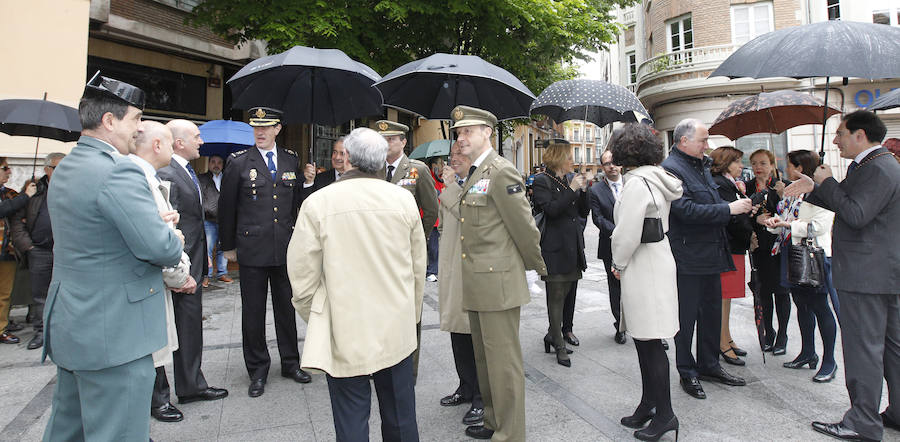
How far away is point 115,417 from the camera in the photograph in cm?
220

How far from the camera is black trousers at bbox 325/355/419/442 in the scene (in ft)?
8.23

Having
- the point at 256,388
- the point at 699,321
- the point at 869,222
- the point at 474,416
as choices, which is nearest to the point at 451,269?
the point at 474,416

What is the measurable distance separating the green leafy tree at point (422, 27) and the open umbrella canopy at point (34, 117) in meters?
3.79

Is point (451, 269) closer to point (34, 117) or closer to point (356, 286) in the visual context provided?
point (356, 286)

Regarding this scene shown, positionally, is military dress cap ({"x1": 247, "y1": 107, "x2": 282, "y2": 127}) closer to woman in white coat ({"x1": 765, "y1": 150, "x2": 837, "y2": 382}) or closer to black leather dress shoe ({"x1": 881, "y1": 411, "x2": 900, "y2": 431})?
woman in white coat ({"x1": 765, "y1": 150, "x2": 837, "y2": 382})

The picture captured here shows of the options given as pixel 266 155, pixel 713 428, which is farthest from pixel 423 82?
pixel 713 428

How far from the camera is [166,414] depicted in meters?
3.60

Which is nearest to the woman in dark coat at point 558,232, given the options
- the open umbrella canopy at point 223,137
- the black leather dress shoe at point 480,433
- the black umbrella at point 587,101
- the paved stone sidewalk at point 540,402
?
the paved stone sidewalk at point 540,402

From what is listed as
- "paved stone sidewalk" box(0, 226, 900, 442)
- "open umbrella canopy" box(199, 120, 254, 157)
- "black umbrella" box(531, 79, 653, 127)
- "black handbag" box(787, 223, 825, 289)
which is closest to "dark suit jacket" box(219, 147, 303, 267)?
"paved stone sidewalk" box(0, 226, 900, 442)

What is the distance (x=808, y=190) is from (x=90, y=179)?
4.19m

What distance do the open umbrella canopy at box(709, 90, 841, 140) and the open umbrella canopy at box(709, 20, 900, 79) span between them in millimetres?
1619

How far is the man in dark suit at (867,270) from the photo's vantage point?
10.5 feet

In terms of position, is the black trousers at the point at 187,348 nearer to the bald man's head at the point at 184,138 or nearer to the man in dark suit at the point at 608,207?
the bald man's head at the point at 184,138

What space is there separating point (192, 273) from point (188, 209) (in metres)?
0.50
